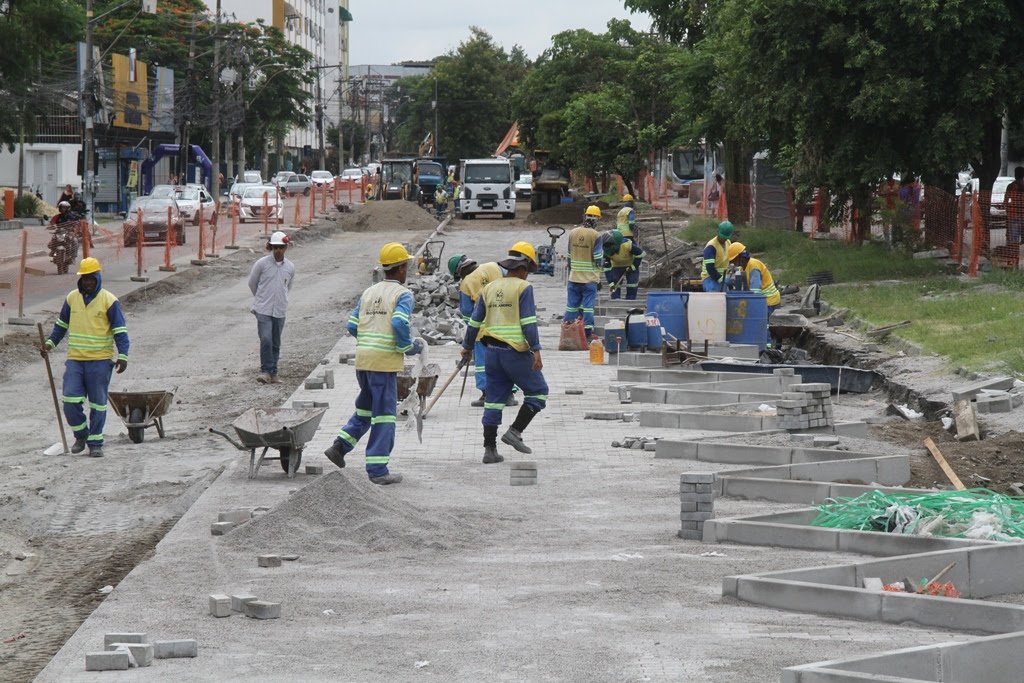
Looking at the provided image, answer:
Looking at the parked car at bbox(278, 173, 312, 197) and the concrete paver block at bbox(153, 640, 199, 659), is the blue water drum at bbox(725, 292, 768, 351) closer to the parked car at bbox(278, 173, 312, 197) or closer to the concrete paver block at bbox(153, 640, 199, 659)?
the concrete paver block at bbox(153, 640, 199, 659)

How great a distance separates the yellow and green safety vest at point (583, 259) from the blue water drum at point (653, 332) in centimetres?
126

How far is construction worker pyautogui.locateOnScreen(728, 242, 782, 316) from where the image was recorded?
18.9 metres

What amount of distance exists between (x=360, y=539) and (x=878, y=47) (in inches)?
675

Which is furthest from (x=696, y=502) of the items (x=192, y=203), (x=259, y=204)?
(x=259, y=204)

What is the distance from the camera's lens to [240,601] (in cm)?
754

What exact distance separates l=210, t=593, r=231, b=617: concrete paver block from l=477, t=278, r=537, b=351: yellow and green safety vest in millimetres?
4761

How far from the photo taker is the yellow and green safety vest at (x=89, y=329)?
13.2 metres

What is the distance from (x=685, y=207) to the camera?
60.1 metres

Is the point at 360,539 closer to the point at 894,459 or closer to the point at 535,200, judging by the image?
the point at 894,459

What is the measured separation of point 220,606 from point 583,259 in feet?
41.9

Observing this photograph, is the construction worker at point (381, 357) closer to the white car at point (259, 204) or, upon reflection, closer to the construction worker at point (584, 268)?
the construction worker at point (584, 268)

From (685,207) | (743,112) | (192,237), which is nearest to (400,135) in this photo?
(685,207)

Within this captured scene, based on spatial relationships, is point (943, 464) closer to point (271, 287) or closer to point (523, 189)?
point (271, 287)

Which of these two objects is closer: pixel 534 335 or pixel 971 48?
pixel 534 335
